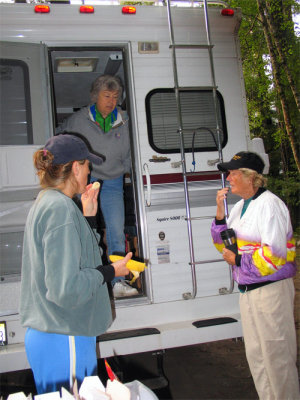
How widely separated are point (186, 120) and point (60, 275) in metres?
2.66

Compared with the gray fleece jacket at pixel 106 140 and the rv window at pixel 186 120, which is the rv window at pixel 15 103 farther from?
the rv window at pixel 186 120

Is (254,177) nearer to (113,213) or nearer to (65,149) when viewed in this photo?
(65,149)

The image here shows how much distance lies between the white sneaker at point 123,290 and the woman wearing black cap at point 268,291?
1352mm

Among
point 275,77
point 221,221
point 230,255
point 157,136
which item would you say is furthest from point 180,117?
point 275,77

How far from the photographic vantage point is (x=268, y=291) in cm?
279

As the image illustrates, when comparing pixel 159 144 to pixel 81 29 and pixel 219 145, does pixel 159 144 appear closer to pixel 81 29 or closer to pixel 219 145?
pixel 219 145

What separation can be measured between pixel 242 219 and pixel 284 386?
3.66 ft

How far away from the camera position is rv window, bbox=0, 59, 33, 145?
12.1ft

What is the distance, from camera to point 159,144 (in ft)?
12.9

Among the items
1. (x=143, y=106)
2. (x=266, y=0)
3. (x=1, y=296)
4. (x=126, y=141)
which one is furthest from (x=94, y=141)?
(x=266, y=0)

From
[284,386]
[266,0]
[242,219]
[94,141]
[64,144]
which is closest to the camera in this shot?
[64,144]

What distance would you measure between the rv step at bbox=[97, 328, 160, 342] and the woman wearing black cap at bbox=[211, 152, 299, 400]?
2.77 feet

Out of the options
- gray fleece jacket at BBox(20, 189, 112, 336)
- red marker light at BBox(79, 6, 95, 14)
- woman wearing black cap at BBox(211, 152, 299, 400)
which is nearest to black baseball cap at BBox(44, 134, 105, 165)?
gray fleece jacket at BBox(20, 189, 112, 336)

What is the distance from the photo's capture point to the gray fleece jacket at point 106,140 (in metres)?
4.49
